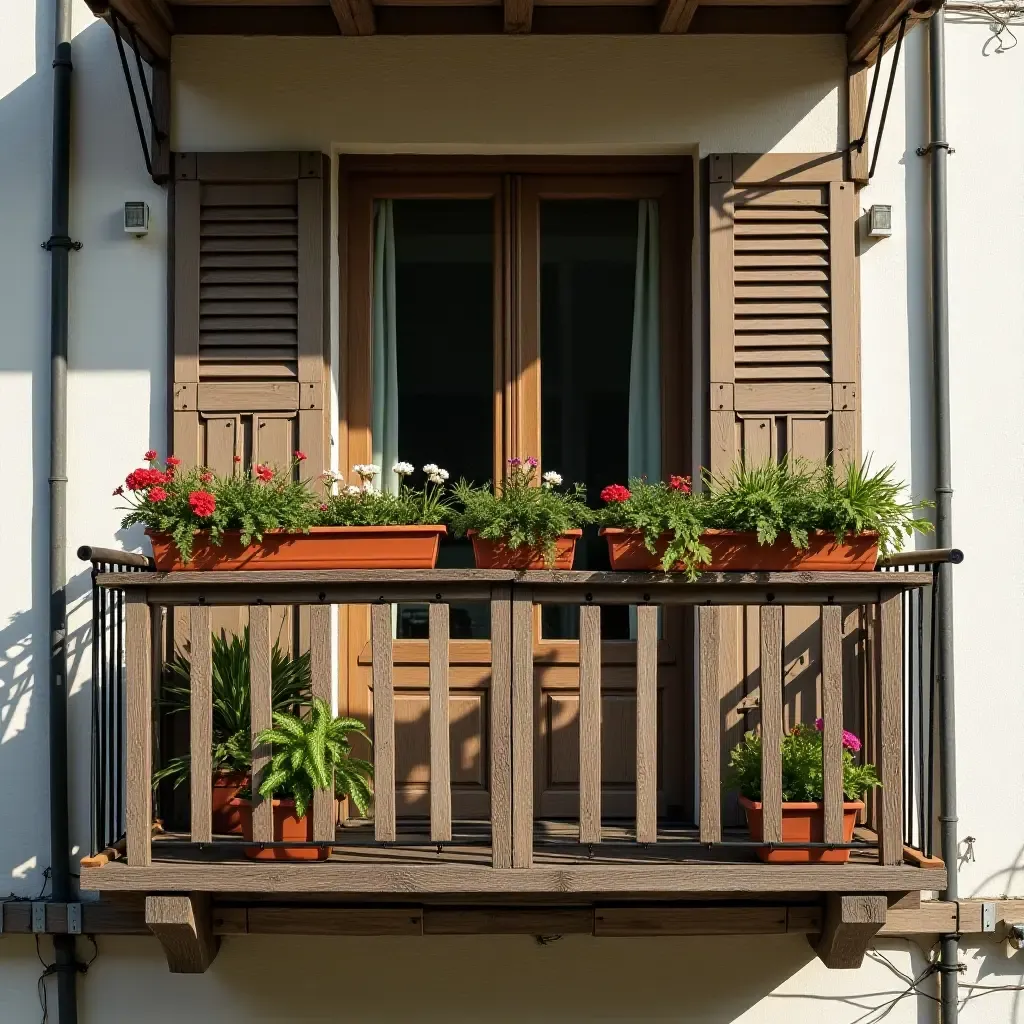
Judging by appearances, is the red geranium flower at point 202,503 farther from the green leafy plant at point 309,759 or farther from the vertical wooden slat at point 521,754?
the vertical wooden slat at point 521,754

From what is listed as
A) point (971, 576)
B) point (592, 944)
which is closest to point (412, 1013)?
point (592, 944)

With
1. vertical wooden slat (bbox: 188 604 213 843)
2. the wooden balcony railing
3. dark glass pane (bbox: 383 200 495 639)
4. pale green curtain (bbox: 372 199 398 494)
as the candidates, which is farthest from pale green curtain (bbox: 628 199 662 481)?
vertical wooden slat (bbox: 188 604 213 843)

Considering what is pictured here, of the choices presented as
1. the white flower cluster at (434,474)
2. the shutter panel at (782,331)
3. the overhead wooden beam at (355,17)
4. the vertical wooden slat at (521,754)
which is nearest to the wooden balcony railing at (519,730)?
the vertical wooden slat at (521,754)

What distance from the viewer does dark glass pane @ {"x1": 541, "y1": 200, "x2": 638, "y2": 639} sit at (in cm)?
607

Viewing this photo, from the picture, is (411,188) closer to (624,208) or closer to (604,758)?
(624,208)

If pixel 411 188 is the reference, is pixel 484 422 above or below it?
below

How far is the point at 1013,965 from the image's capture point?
5727mm

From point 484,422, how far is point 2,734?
2.36 meters

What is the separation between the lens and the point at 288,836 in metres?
4.96

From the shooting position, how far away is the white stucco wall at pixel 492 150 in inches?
223

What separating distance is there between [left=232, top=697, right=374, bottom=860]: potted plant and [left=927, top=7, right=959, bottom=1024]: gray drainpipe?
233 cm

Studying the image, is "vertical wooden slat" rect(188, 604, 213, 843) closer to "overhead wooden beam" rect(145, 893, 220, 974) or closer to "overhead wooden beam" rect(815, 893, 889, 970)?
"overhead wooden beam" rect(145, 893, 220, 974)

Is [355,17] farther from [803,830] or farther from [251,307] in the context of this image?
[803,830]

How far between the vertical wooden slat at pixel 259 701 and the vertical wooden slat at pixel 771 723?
1705mm
